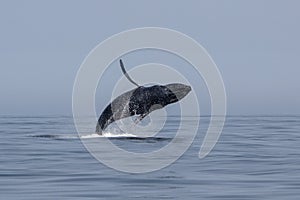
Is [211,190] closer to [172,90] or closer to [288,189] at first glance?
[288,189]

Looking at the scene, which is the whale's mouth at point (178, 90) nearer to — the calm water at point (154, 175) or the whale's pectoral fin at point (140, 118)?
the whale's pectoral fin at point (140, 118)

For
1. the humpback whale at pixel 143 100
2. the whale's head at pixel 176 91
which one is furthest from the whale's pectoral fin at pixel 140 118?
the whale's head at pixel 176 91

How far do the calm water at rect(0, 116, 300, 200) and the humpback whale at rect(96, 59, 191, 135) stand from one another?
130 cm

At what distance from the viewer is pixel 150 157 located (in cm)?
3086

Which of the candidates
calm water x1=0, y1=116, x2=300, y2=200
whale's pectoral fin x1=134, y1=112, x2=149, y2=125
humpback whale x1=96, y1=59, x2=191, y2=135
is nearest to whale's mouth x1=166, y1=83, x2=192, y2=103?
humpback whale x1=96, y1=59, x2=191, y2=135

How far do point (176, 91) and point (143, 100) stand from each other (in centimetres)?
133

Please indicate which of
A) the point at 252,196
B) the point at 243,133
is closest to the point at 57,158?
the point at 252,196

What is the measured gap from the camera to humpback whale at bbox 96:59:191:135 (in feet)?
111

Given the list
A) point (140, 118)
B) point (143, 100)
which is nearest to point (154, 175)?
point (140, 118)

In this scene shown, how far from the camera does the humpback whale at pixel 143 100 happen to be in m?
33.9

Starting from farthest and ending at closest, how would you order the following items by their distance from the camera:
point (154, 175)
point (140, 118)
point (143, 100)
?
point (143, 100), point (140, 118), point (154, 175)

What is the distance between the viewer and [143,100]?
113 ft

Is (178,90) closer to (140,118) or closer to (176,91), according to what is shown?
(176,91)

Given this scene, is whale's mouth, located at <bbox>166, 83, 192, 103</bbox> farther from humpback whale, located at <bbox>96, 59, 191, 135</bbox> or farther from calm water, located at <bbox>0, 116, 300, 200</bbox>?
calm water, located at <bbox>0, 116, 300, 200</bbox>
